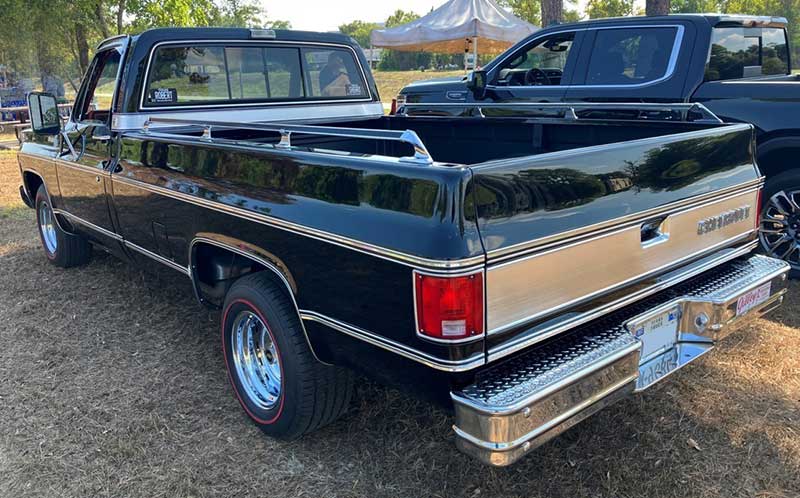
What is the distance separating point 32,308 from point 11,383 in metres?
1.24

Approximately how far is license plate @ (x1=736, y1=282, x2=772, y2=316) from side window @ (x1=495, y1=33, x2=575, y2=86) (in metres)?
4.09

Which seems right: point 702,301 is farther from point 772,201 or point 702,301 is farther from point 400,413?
point 772,201

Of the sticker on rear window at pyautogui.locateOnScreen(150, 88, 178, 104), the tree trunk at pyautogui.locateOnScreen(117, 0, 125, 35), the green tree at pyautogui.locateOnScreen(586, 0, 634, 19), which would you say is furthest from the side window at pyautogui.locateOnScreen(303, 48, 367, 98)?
the green tree at pyautogui.locateOnScreen(586, 0, 634, 19)

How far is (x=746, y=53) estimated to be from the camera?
18.1 ft

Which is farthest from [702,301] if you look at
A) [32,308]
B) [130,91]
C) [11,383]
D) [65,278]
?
[65,278]

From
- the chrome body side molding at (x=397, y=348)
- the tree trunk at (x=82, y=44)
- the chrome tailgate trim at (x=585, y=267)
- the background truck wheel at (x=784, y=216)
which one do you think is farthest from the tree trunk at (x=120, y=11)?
the chrome tailgate trim at (x=585, y=267)

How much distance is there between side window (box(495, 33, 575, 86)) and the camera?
677 centimetres

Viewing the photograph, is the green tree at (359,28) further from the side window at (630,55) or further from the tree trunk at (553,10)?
the side window at (630,55)

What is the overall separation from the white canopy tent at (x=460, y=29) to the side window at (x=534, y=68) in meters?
6.45

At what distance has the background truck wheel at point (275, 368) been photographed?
281 centimetres

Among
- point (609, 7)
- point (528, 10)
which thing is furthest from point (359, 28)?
point (528, 10)

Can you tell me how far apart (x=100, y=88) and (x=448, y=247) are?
3424 millimetres

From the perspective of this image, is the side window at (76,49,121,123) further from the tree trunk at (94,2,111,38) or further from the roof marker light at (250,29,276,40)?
the tree trunk at (94,2,111,38)

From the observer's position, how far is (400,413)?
3.31 m
